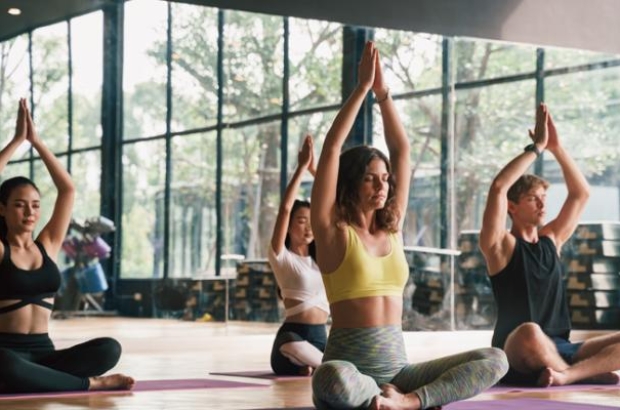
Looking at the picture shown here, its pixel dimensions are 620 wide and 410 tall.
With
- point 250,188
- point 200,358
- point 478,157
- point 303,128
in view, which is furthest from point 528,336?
point 478,157

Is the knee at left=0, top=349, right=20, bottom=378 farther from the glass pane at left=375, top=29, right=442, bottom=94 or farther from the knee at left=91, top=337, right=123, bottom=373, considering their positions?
the glass pane at left=375, top=29, right=442, bottom=94

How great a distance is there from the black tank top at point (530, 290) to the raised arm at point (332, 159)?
1.48m

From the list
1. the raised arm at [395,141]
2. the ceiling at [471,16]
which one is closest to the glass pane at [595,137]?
the ceiling at [471,16]

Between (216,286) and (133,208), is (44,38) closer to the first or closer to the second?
(133,208)

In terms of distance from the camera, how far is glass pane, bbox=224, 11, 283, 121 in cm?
849

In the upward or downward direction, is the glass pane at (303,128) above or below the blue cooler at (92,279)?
above

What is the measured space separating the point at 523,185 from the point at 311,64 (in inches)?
181

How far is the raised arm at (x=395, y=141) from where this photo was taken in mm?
3170

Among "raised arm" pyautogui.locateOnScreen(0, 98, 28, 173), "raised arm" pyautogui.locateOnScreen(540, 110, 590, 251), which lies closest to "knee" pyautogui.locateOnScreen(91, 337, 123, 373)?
"raised arm" pyautogui.locateOnScreen(0, 98, 28, 173)

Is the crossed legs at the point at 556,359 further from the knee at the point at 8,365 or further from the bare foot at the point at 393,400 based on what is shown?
the knee at the point at 8,365

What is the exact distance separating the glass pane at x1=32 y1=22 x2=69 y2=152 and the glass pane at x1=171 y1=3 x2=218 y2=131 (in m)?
0.85

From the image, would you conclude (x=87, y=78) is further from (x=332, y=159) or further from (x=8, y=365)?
(x=332, y=159)

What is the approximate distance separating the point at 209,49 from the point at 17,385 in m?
4.64

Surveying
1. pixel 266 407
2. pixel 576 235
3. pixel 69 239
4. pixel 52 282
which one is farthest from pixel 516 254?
Answer: pixel 576 235
